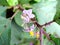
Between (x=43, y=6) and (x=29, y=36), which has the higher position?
(x=43, y=6)

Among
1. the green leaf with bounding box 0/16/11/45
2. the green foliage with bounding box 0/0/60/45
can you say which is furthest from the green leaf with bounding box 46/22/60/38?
the green leaf with bounding box 0/16/11/45

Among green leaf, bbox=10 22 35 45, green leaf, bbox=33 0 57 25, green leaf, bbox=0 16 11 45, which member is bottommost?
green leaf, bbox=10 22 35 45

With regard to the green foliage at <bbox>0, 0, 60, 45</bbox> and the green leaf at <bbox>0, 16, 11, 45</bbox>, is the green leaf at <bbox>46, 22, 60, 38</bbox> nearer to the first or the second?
the green foliage at <bbox>0, 0, 60, 45</bbox>

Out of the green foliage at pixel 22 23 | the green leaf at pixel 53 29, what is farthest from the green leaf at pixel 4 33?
the green leaf at pixel 53 29

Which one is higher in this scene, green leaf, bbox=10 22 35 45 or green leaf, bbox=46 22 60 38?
green leaf, bbox=46 22 60 38

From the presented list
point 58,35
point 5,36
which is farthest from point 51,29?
point 5,36

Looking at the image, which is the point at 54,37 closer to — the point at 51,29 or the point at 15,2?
the point at 51,29

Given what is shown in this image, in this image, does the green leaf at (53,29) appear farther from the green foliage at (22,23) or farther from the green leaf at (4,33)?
the green leaf at (4,33)
